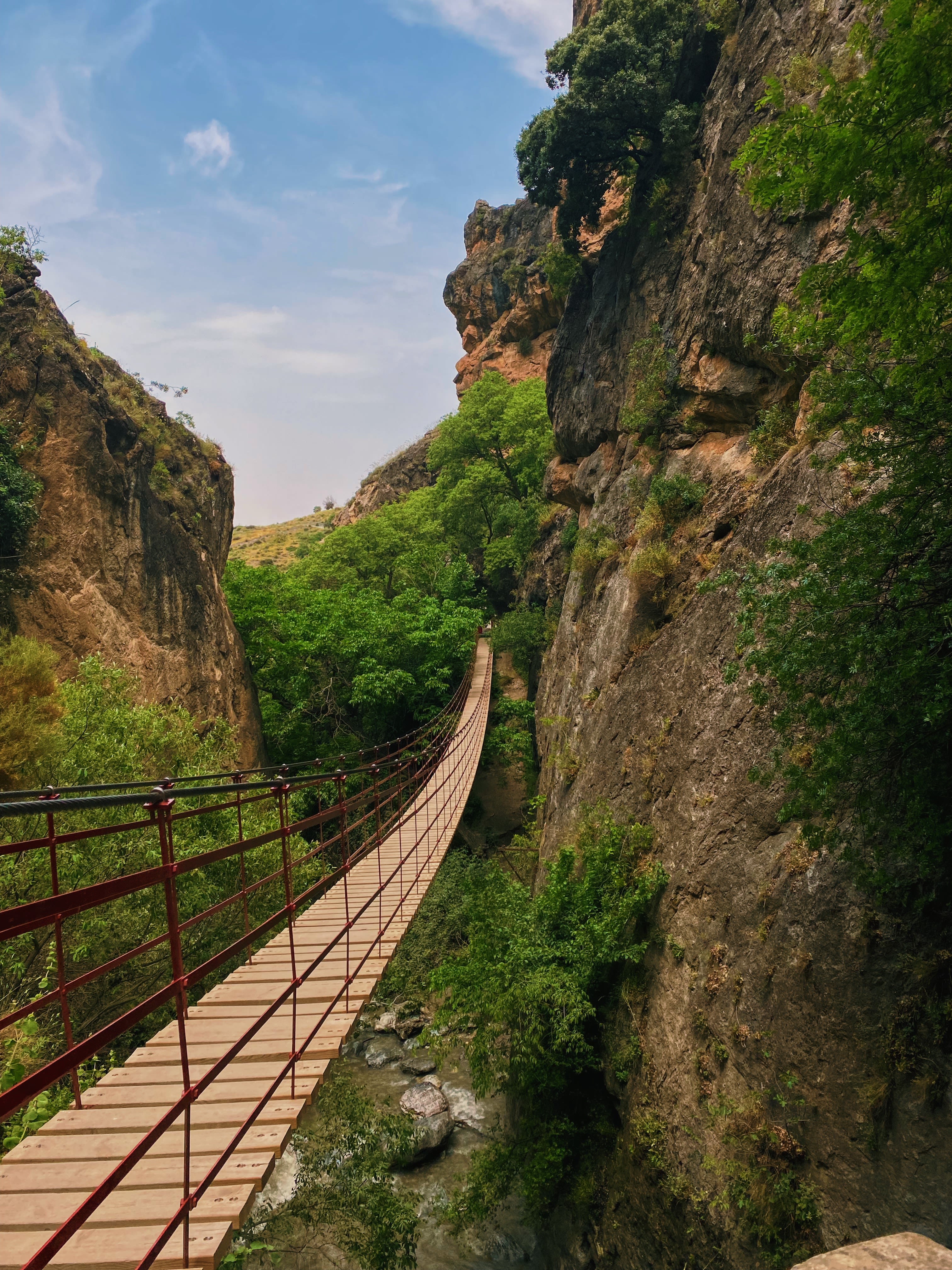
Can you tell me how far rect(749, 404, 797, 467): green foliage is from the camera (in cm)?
709

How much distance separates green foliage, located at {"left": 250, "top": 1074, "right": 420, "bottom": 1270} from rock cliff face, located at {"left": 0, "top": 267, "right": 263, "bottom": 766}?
638 centimetres

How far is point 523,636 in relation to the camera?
16.8 metres

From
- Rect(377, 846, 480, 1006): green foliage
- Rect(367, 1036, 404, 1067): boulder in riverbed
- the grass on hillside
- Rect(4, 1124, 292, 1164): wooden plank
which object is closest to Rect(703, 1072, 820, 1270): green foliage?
Rect(4, 1124, 292, 1164): wooden plank

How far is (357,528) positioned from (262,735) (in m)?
9.36

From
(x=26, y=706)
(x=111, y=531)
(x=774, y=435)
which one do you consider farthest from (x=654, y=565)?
(x=111, y=531)

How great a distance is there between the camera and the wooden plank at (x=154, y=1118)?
2340mm

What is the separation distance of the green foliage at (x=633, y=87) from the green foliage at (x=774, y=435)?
20.2 feet

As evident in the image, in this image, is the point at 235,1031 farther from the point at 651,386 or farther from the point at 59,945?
the point at 651,386

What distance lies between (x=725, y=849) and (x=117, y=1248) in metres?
4.36

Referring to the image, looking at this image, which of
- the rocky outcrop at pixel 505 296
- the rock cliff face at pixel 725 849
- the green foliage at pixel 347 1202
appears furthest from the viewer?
the rocky outcrop at pixel 505 296

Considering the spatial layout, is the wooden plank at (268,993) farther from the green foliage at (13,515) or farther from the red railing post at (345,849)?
the green foliage at (13,515)

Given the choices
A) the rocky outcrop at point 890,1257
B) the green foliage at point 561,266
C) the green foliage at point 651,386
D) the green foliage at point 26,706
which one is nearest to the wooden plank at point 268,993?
the rocky outcrop at point 890,1257

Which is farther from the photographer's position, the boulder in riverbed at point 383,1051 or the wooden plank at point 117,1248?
the boulder in riverbed at point 383,1051

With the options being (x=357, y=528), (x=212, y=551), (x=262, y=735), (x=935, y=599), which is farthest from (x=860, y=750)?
(x=357, y=528)
